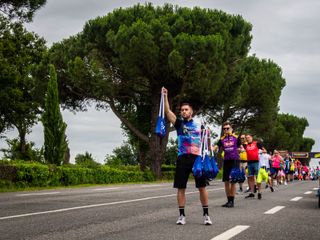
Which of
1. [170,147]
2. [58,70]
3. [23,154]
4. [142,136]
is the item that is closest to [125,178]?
[142,136]

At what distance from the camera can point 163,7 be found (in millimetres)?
36000

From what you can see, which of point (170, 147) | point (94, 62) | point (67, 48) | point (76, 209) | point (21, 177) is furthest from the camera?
point (170, 147)

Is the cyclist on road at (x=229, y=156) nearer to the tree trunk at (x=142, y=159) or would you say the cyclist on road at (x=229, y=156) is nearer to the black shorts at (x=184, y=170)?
the black shorts at (x=184, y=170)

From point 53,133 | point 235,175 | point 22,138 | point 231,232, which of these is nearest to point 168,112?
point 231,232

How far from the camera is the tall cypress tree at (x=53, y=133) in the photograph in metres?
27.1

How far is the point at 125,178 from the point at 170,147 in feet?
123

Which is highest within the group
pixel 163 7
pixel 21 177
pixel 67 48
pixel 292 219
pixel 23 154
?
pixel 163 7

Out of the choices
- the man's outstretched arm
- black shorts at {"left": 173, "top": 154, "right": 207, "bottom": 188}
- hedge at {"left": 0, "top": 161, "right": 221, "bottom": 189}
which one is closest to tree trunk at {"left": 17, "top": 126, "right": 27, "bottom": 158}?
hedge at {"left": 0, "top": 161, "right": 221, "bottom": 189}

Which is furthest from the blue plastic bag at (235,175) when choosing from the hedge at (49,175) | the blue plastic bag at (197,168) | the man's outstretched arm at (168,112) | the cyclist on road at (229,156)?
the hedge at (49,175)

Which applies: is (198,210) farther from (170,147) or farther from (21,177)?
(170,147)

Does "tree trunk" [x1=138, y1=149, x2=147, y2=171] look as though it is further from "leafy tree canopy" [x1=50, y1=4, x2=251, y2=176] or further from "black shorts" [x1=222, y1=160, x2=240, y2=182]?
"black shorts" [x1=222, y1=160, x2=240, y2=182]

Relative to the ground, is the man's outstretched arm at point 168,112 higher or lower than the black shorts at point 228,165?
A: higher

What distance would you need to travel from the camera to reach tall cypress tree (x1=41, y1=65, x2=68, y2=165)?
27.1m

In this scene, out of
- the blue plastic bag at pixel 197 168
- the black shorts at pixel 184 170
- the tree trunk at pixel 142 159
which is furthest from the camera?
the tree trunk at pixel 142 159
